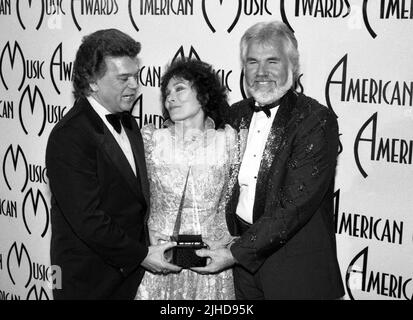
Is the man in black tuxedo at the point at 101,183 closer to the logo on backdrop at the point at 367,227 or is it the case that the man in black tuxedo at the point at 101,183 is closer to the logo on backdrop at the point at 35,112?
the logo on backdrop at the point at 367,227

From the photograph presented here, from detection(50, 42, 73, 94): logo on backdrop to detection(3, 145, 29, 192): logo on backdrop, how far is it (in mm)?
498

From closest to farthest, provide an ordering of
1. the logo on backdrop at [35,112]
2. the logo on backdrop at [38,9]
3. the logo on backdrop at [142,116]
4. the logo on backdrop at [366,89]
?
1. the logo on backdrop at [366,89]
2. the logo on backdrop at [142,116]
3. the logo on backdrop at [38,9]
4. the logo on backdrop at [35,112]

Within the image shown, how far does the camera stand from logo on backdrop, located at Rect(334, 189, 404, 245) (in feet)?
7.67

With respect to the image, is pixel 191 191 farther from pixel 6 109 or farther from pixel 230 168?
pixel 6 109

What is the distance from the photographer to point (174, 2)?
2.69 meters

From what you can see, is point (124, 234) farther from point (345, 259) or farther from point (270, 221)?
point (345, 259)

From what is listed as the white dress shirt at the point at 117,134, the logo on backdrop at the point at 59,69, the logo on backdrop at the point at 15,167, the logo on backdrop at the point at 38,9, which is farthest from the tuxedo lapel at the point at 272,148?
the logo on backdrop at the point at 15,167

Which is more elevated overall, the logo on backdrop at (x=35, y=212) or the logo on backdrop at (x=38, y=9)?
the logo on backdrop at (x=38, y=9)

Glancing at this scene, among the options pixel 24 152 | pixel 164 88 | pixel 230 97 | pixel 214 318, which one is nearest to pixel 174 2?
pixel 230 97

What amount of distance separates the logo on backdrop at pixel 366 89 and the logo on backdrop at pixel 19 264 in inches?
80.8

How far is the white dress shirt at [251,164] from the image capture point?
210 centimetres

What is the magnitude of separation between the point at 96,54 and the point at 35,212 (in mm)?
1573

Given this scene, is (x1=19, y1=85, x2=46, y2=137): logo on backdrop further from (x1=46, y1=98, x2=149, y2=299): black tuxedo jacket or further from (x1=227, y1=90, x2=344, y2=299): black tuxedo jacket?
(x1=227, y1=90, x2=344, y2=299): black tuxedo jacket

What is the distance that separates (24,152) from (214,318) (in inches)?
69.9
